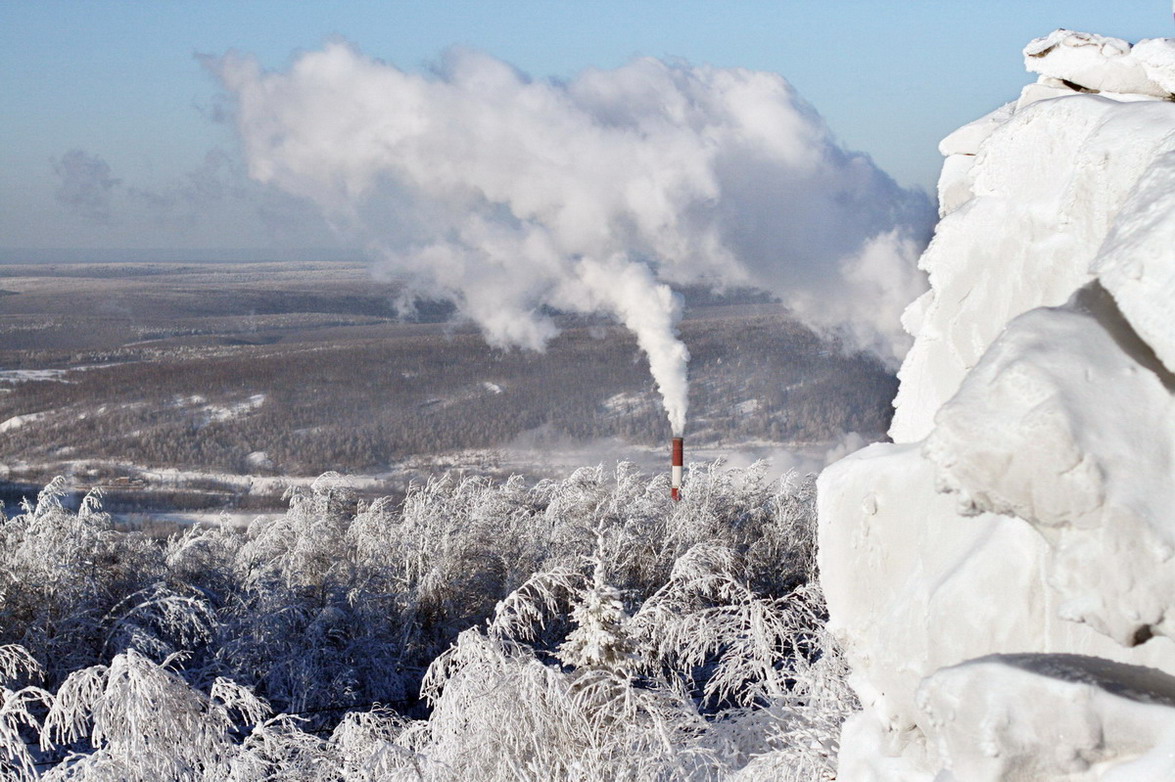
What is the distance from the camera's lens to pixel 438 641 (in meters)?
20.3

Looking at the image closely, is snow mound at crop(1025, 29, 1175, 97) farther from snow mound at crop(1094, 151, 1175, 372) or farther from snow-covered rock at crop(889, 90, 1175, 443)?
snow mound at crop(1094, 151, 1175, 372)

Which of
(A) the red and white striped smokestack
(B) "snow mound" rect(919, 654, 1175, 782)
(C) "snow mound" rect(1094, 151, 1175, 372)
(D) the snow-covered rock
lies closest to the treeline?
(A) the red and white striped smokestack

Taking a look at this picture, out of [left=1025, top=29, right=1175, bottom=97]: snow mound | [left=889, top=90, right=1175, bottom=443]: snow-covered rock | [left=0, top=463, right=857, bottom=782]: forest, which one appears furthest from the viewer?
[left=0, top=463, right=857, bottom=782]: forest

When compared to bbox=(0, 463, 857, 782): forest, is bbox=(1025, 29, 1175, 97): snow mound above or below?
above

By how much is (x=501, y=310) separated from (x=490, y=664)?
113712 millimetres

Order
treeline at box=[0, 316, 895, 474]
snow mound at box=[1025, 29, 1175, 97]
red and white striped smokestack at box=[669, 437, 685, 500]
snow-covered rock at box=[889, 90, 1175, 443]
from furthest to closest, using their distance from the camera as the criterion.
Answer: treeline at box=[0, 316, 895, 474], red and white striped smokestack at box=[669, 437, 685, 500], snow mound at box=[1025, 29, 1175, 97], snow-covered rock at box=[889, 90, 1175, 443]

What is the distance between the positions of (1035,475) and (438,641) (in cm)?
1818

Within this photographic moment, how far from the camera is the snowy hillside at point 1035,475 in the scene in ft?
10.7

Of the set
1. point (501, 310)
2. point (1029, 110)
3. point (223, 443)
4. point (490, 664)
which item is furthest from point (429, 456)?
point (1029, 110)

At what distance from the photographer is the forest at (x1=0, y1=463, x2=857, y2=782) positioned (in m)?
9.23


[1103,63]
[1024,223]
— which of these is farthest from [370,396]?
[1024,223]

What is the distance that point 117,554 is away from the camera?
1930 cm

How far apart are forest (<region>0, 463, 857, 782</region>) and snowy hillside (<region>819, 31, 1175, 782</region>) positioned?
2539 millimetres

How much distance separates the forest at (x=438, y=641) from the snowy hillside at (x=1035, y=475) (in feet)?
8.33
